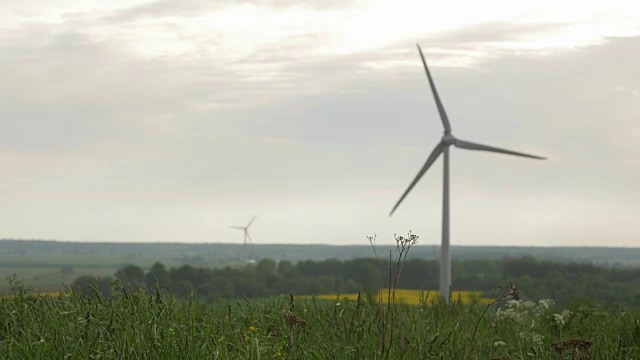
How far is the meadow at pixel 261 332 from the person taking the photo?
8945 mm

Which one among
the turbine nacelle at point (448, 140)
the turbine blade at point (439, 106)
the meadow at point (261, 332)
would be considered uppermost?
the turbine blade at point (439, 106)

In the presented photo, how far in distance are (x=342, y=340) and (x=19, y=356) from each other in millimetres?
3463

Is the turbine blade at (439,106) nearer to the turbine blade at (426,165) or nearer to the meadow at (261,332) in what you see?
the turbine blade at (426,165)

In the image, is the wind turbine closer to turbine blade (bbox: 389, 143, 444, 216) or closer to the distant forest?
turbine blade (bbox: 389, 143, 444, 216)

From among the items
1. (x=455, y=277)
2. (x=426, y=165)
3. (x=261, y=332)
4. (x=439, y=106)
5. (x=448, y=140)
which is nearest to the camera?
(x=261, y=332)

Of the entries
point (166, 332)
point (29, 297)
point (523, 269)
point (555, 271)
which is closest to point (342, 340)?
point (166, 332)

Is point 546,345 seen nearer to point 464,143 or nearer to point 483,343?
point 483,343

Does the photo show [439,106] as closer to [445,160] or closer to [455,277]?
[445,160]

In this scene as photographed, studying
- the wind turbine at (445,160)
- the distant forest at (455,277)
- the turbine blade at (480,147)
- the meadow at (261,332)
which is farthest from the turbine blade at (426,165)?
Result: the distant forest at (455,277)

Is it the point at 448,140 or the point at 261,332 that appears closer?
the point at 261,332

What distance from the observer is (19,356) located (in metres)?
9.14

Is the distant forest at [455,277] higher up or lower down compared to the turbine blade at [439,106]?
lower down

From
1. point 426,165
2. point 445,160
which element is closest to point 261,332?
point 426,165

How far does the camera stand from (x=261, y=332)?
10789 mm
